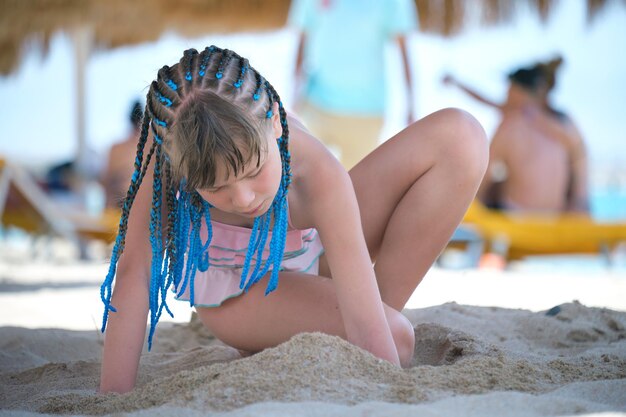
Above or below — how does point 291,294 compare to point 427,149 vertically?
below

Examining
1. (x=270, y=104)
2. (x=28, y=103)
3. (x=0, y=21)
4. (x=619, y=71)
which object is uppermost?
(x=619, y=71)

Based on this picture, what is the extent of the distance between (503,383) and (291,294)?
63 cm

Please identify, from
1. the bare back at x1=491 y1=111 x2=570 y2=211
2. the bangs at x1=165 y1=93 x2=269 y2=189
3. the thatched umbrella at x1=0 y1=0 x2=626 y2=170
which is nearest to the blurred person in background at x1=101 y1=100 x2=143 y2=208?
the thatched umbrella at x1=0 y1=0 x2=626 y2=170

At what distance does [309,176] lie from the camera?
1781mm

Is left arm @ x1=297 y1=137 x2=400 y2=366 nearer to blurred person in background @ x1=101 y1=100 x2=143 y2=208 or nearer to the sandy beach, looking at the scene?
the sandy beach

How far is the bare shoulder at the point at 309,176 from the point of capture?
1.72 meters

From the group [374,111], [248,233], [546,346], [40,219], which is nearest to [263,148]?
[248,233]

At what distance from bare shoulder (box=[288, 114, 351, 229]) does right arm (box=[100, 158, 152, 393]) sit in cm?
34

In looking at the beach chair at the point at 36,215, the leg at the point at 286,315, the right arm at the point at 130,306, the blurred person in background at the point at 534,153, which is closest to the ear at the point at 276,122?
the right arm at the point at 130,306

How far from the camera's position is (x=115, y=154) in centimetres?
709

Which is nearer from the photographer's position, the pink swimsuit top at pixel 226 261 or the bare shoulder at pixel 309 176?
the bare shoulder at pixel 309 176

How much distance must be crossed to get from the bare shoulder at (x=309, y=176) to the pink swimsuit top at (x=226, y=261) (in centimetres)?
14

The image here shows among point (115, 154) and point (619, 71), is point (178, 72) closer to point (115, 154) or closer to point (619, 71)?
point (115, 154)

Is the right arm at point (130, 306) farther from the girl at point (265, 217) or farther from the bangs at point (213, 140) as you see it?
the bangs at point (213, 140)
